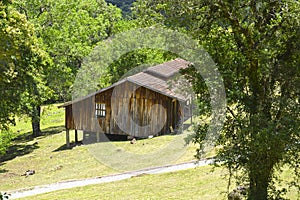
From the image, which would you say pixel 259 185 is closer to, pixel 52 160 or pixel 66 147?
pixel 52 160

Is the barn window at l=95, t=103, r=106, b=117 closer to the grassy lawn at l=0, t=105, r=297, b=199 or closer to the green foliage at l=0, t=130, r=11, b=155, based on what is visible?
the grassy lawn at l=0, t=105, r=297, b=199

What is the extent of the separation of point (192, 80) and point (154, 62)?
34.8 m

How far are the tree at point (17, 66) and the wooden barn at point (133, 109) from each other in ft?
14.7

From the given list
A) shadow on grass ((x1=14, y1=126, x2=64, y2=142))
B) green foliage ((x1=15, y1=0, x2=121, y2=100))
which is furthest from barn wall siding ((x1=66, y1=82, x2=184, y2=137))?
shadow on grass ((x1=14, y1=126, x2=64, y2=142))

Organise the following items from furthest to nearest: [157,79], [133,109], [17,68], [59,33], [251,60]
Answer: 1. [59,33]
2. [157,79]
3. [133,109]
4. [17,68]
5. [251,60]

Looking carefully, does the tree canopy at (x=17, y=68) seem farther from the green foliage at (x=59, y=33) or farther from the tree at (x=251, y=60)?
the tree at (x=251, y=60)

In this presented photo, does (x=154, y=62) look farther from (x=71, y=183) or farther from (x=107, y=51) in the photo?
(x=71, y=183)

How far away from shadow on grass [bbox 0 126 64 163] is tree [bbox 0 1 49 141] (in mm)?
3496

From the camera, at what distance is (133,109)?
35.2m

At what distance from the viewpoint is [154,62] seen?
153ft

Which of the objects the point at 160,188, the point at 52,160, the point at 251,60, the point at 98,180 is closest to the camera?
the point at 251,60

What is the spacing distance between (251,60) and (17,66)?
2440cm

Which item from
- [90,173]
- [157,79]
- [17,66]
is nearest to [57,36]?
[17,66]

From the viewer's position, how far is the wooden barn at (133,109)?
34719 mm
